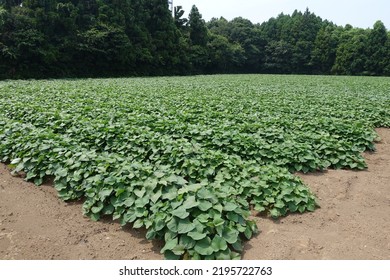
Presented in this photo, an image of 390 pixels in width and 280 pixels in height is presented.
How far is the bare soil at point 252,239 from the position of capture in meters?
2.88

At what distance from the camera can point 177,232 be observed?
2.79 meters

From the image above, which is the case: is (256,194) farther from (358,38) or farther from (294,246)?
(358,38)

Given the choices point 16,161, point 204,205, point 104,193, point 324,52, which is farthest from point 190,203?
point 324,52

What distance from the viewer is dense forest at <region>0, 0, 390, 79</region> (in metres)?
23.5

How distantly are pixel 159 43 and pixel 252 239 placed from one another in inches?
1349

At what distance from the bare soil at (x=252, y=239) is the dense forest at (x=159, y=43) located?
865 inches

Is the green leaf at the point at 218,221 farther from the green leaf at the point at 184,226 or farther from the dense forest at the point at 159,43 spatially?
the dense forest at the point at 159,43

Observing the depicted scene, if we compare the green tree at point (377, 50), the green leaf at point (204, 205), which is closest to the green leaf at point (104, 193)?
the green leaf at point (204, 205)

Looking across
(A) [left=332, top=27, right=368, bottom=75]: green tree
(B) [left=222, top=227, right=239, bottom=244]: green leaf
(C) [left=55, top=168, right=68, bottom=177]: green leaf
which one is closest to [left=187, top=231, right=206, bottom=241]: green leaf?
(B) [left=222, top=227, right=239, bottom=244]: green leaf

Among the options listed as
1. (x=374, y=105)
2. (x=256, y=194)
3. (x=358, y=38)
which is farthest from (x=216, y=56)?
(x=256, y=194)

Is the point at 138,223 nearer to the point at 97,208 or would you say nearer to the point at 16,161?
the point at 97,208

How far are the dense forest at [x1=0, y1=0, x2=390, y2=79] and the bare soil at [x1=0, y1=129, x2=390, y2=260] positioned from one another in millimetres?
21974

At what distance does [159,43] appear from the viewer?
34906 millimetres

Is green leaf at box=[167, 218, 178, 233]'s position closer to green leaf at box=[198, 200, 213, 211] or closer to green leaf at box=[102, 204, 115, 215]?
green leaf at box=[198, 200, 213, 211]
